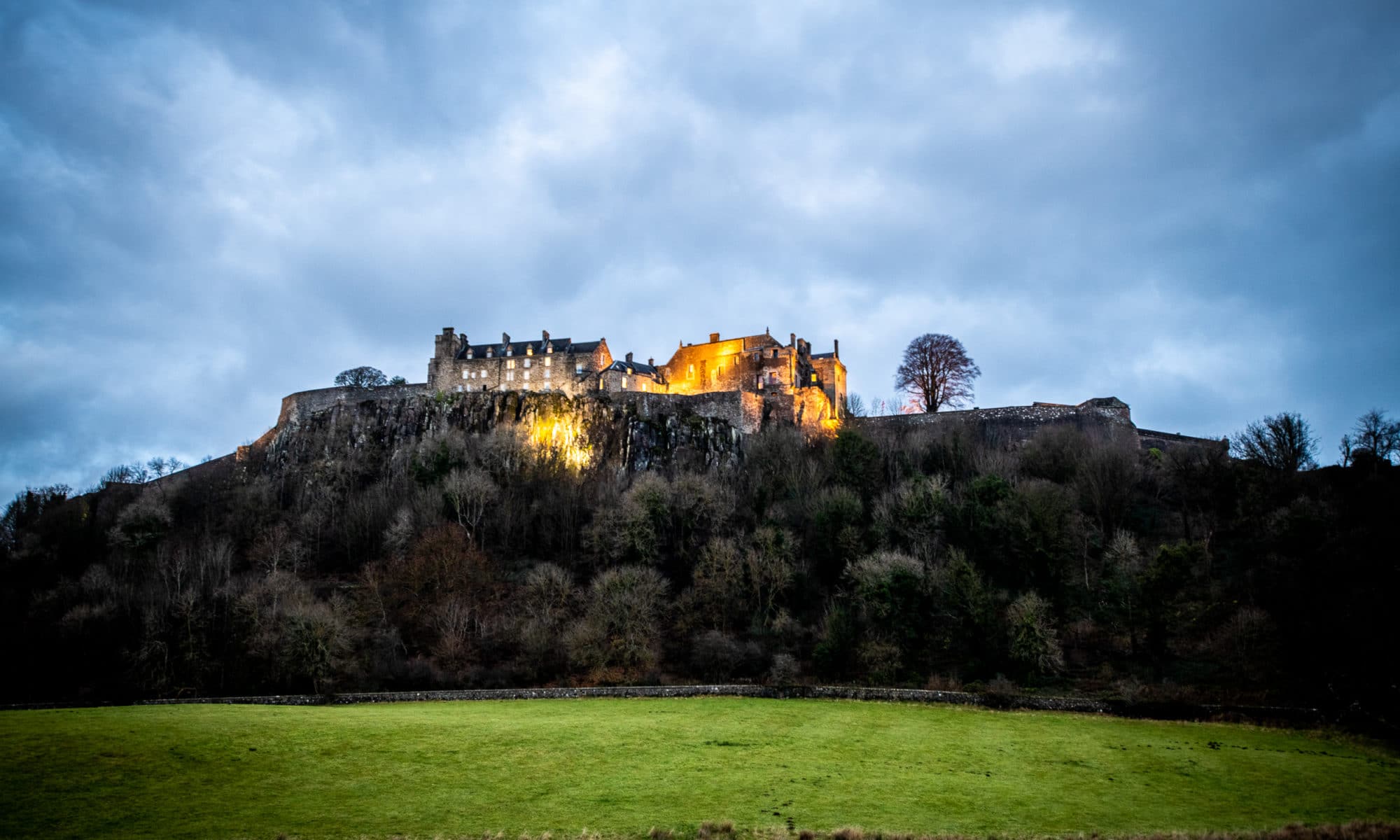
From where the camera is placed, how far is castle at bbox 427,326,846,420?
79375 millimetres

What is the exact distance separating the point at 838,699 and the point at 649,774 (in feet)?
46.7

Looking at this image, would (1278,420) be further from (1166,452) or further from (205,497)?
(205,497)

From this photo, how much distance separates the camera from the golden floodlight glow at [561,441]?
69.1 metres

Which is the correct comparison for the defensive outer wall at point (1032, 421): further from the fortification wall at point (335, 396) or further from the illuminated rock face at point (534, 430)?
the fortification wall at point (335, 396)

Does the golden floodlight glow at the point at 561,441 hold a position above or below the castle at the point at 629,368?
below

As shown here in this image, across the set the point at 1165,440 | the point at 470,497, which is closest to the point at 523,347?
the point at 470,497

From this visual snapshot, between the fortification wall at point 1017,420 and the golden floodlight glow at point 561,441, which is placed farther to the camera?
the golden floodlight glow at point 561,441

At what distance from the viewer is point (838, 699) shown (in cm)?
3391

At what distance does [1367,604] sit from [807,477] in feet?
107

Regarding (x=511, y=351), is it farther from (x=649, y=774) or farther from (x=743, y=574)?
(x=649, y=774)

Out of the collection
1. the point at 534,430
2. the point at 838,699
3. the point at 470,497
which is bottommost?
the point at 838,699

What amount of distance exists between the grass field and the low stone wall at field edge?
113 cm

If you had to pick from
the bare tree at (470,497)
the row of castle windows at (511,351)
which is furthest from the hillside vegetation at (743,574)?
the row of castle windows at (511,351)

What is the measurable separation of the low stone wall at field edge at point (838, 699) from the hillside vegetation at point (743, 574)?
7.81 feet
